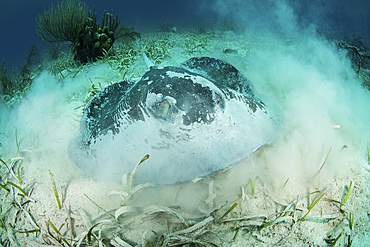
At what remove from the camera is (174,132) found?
208 cm

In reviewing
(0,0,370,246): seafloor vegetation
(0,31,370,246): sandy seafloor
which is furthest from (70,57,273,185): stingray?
(0,0,370,246): seafloor vegetation

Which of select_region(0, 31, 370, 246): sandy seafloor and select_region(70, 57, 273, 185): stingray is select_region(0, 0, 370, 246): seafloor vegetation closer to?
select_region(0, 31, 370, 246): sandy seafloor

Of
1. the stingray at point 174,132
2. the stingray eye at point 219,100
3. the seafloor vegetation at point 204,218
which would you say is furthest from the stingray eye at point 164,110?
the seafloor vegetation at point 204,218

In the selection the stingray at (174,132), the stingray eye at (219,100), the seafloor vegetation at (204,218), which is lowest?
the seafloor vegetation at (204,218)

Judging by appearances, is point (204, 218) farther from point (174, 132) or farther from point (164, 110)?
point (164, 110)

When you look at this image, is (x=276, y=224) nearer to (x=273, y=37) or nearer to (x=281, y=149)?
(x=281, y=149)

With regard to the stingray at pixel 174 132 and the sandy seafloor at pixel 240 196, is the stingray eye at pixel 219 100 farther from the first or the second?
the sandy seafloor at pixel 240 196

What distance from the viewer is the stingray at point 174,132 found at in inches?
76.5

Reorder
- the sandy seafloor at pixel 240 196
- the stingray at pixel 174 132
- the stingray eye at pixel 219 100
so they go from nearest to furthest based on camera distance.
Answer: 1. the stingray at pixel 174 132
2. the sandy seafloor at pixel 240 196
3. the stingray eye at pixel 219 100

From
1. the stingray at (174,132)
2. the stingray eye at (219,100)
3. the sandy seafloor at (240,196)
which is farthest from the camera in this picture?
the stingray eye at (219,100)

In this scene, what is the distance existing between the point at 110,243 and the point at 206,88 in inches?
74.9

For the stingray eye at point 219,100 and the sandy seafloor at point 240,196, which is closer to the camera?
the sandy seafloor at point 240,196

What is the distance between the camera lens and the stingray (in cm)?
194

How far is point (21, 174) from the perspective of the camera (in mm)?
2957
